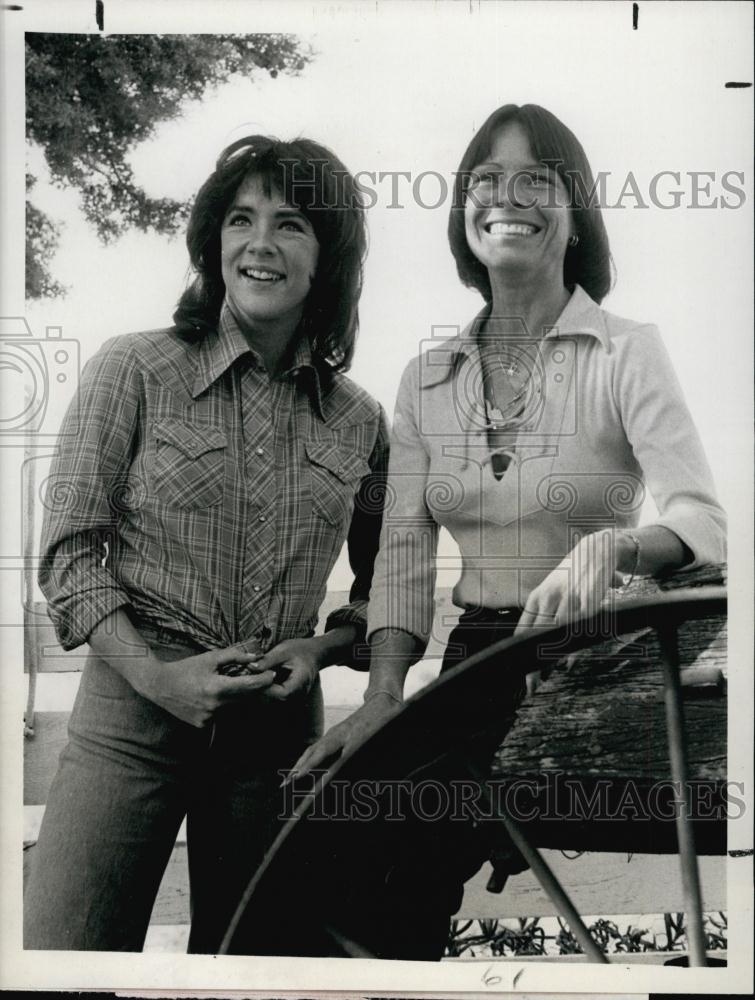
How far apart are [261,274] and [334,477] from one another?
0.58 metres

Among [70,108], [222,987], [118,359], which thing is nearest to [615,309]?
[118,359]

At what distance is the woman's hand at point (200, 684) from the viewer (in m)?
3.32

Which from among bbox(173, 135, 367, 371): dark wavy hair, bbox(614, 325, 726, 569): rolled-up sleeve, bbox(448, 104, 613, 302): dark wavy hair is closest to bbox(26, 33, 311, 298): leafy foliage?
bbox(173, 135, 367, 371): dark wavy hair

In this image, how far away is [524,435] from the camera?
336cm

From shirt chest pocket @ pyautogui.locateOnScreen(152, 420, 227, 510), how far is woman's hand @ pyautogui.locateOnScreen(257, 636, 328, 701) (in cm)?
43

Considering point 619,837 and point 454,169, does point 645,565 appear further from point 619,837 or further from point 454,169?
point 454,169

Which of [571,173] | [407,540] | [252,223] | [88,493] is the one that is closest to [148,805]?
[88,493]

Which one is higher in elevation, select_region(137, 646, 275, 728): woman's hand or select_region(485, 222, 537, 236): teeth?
select_region(485, 222, 537, 236): teeth

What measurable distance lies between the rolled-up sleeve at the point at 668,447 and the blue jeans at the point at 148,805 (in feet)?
3.43

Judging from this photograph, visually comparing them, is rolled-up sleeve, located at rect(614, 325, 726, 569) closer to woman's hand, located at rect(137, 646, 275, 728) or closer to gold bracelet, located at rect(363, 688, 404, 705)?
gold bracelet, located at rect(363, 688, 404, 705)

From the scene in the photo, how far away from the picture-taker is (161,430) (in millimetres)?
3377

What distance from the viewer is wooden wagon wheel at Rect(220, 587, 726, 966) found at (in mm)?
3211

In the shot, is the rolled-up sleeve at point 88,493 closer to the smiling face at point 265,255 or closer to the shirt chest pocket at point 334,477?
the smiling face at point 265,255

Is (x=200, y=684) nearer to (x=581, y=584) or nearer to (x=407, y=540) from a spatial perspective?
(x=407, y=540)
